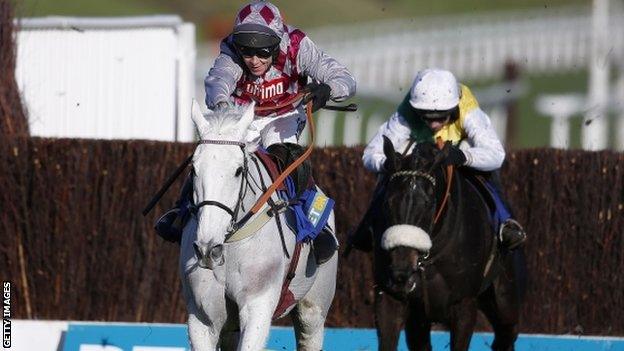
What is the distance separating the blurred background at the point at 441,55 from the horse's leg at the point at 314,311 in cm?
537

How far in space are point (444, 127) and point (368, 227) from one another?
80 cm

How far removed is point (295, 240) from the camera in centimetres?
812

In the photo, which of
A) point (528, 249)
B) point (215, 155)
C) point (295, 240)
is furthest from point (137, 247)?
point (215, 155)

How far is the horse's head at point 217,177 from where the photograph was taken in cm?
705

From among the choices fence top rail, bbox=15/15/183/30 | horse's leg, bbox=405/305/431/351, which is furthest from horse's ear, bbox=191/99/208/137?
fence top rail, bbox=15/15/183/30

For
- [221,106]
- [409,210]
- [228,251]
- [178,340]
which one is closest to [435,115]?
[409,210]

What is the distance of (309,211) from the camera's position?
8375 millimetres

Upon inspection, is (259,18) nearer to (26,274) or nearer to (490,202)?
(490,202)

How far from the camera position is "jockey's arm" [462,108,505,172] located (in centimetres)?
984

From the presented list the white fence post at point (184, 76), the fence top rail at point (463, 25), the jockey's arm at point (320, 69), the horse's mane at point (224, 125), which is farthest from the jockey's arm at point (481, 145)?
the fence top rail at point (463, 25)

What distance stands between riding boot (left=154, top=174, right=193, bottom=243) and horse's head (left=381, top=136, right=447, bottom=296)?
148 centimetres

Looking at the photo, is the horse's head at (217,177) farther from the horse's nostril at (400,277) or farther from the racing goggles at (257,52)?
the horse's nostril at (400,277)

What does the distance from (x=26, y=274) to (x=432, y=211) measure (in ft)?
13.9

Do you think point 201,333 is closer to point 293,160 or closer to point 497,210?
point 293,160
